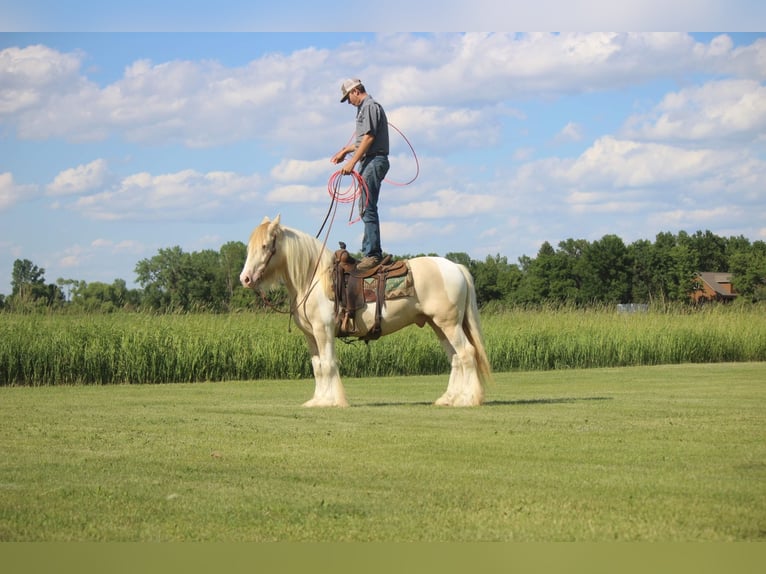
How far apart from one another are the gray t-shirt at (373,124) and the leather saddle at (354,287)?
1.40 metres

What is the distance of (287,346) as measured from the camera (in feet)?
72.2

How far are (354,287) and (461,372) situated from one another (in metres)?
1.79

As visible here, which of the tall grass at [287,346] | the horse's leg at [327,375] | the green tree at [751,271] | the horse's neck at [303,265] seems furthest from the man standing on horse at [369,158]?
the green tree at [751,271]

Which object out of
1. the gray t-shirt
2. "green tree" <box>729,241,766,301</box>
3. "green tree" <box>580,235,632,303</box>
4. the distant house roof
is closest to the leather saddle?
the gray t-shirt

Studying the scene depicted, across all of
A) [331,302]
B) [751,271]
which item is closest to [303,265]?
[331,302]

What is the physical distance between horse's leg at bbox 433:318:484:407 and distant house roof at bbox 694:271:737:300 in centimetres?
5338

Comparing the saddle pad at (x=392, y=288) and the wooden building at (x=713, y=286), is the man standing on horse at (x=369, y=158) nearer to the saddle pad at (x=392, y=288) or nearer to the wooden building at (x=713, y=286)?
the saddle pad at (x=392, y=288)

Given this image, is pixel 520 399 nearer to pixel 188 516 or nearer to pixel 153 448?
pixel 153 448

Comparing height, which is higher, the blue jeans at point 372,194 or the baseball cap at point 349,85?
the baseball cap at point 349,85

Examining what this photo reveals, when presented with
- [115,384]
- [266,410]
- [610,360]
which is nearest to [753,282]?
[610,360]

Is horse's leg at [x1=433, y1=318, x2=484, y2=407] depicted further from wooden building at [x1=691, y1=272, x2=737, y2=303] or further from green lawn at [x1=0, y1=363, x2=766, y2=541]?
wooden building at [x1=691, y1=272, x2=737, y2=303]

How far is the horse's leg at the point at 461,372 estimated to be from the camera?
13.3 m

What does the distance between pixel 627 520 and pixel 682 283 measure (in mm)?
63360

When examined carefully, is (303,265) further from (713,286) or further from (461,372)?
(713,286)
